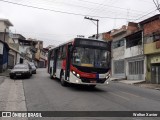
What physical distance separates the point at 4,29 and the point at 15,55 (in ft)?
24.5

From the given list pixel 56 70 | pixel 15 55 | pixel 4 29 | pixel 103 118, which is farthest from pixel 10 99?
pixel 15 55

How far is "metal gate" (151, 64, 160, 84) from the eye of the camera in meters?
30.7

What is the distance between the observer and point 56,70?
22.2m

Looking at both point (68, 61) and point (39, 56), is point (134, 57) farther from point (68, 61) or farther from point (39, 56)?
point (39, 56)

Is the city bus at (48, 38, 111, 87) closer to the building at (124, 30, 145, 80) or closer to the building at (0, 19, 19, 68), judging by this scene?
the building at (124, 30, 145, 80)

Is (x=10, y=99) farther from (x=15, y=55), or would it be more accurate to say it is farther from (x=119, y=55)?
(x=15, y=55)

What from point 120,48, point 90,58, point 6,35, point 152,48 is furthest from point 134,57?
point 6,35

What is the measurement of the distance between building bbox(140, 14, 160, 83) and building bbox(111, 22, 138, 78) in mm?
6461

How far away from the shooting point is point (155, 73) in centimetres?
3106

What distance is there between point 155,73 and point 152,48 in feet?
9.80

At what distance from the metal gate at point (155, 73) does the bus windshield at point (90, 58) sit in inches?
602

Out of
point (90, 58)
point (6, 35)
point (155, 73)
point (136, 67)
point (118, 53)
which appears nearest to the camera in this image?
point (90, 58)

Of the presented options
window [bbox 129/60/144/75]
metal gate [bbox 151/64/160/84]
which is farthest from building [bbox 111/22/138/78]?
metal gate [bbox 151/64/160/84]

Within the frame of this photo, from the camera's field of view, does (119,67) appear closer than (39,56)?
Yes
